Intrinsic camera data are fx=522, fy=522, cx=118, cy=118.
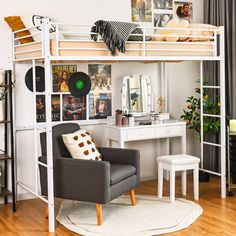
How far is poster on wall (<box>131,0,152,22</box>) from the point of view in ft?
19.9

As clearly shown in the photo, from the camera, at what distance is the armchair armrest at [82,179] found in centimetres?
450

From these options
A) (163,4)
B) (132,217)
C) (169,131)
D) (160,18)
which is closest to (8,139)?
(132,217)

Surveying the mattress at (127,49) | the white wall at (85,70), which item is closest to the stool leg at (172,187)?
the white wall at (85,70)

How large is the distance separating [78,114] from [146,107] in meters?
0.86

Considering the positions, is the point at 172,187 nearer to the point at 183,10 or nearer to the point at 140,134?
the point at 140,134

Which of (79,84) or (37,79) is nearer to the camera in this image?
(37,79)

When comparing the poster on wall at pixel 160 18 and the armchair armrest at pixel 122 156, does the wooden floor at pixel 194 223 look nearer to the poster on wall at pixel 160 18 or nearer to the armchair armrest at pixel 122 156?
the armchair armrest at pixel 122 156

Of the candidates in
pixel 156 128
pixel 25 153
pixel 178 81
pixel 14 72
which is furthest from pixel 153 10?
pixel 25 153

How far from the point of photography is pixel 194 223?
461 centimetres

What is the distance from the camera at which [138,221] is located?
4637 millimetres

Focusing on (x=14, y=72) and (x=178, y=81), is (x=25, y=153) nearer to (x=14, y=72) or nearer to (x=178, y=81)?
(x=14, y=72)

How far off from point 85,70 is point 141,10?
101 cm

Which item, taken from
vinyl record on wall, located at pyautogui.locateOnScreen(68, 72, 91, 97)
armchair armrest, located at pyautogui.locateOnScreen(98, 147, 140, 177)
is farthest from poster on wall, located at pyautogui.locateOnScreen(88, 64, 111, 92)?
armchair armrest, located at pyautogui.locateOnScreen(98, 147, 140, 177)

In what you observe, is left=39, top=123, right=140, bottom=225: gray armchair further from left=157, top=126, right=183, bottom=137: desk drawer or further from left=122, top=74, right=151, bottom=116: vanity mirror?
left=122, top=74, right=151, bottom=116: vanity mirror
